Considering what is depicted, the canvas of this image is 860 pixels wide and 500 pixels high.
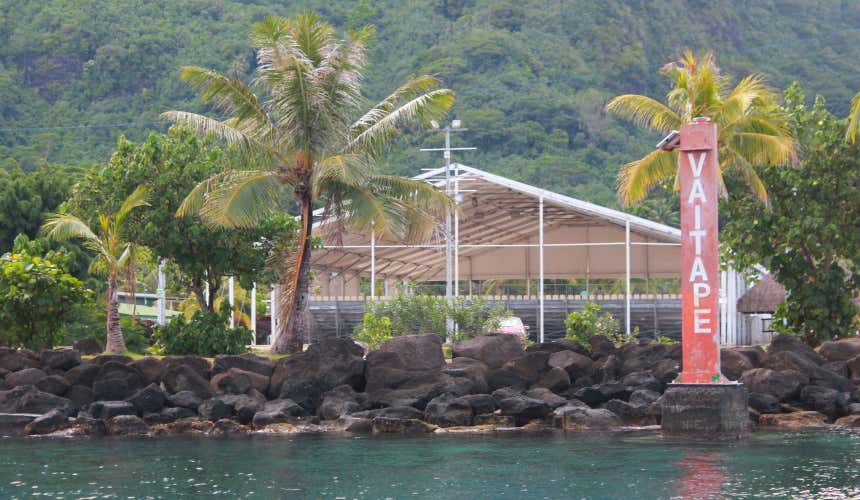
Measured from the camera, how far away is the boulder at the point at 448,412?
72.6 ft

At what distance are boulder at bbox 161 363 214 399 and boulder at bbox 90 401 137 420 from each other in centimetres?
127

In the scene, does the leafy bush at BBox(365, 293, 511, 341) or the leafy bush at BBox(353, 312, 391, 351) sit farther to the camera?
the leafy bush at BBox(365, 293, 511, 341)

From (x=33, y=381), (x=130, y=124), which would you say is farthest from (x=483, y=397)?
(x=130, y=124)

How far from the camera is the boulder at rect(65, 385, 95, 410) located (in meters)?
23.8

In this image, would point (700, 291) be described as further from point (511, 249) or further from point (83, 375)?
point (511, 249)

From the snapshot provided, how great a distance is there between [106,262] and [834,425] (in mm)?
15963

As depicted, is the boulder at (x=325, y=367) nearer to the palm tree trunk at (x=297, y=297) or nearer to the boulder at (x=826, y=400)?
the palm tree trunk at (x=297, y=297)

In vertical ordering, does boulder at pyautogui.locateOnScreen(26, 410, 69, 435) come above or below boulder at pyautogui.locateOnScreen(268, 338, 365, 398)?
below

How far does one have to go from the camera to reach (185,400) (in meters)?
23.2

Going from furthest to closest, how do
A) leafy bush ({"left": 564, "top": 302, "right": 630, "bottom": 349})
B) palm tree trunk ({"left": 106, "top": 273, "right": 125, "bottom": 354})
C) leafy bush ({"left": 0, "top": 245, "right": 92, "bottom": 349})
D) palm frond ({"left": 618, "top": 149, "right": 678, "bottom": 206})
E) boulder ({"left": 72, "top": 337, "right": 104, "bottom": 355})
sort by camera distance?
leafy bush ({"left": 564, "top": 302, "right": 630, "bottom": 349}), palm tree trunk ({"left": 106, "top": 273, "right": 125, "bottom": 354}), boulder ({"left": 72, "top": 337, "right": 104, "bottom": 355}), leafy bush ({"left": 0, "top": 245, "right": 92, "bottom": 349}), palm frond ({"left": 618, "top": 149, "right": 678, "bottom": 206})

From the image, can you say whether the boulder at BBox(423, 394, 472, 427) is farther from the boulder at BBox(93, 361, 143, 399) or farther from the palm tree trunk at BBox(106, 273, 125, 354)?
the palm tree trunk at BBox(106, 273, 125, 354)

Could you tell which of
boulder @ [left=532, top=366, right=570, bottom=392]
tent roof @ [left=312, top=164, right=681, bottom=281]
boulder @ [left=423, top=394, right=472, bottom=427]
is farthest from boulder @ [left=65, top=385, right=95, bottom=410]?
tent roof @ [left=312, top=164, right=681, bottom=281]

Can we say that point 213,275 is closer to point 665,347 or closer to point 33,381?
point 33,381

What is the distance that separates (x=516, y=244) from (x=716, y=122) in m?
21.6
